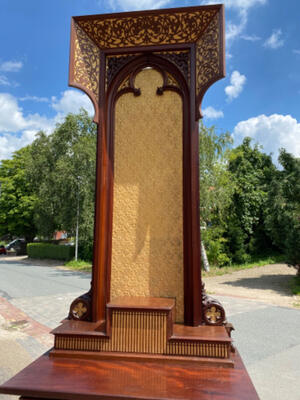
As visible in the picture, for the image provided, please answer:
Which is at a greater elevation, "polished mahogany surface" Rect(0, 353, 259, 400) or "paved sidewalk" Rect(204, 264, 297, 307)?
"polished mahogany surface" Rect(0, 353, 259, 400)

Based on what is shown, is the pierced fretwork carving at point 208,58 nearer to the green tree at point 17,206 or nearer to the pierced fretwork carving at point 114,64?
the pierced fretwork carving at point 114,64

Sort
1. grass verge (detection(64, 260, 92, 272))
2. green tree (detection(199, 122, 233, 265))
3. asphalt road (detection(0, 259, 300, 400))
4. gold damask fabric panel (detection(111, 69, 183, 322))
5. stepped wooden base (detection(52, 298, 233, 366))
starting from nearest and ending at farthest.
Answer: stepped wooden base (detection(52, 298, 233, 366)) → gold damask fabric panel (detection(111, 69, 183, 322)) → asphalt road (detection(0, 259, 300, 400)) → green tree (detection(199, 122, 233, 265)) → grass verge (detection(64, 260, 92, 272))

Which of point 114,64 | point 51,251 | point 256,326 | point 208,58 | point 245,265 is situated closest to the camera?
point 208,58

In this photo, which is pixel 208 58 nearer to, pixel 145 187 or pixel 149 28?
pixel 149 28

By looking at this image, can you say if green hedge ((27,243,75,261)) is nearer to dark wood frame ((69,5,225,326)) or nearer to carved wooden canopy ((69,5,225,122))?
dark wood frame ((69,5,225,326))

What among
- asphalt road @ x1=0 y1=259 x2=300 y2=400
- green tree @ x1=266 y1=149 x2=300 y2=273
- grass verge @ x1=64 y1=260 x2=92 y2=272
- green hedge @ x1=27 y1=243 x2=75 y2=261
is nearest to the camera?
asphalt road @ x1=0 y1=259 x2=300 y2=400

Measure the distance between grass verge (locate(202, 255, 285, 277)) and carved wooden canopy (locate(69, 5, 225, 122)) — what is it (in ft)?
40.8

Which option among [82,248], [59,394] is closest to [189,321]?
[59,394]

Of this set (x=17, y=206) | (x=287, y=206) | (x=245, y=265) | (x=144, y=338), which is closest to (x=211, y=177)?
(x=287, y=206)

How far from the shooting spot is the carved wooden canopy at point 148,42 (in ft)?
8.21

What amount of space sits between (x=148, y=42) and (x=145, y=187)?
1.32m

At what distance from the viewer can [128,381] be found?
1.88 meters

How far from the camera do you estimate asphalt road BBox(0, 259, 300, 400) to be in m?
3.66

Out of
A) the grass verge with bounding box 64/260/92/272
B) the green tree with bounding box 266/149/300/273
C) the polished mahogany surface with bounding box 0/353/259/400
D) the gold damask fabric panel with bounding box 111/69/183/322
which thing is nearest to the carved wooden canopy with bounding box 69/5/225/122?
the gold damask fabric panel with bounding box 111/69/183/322
